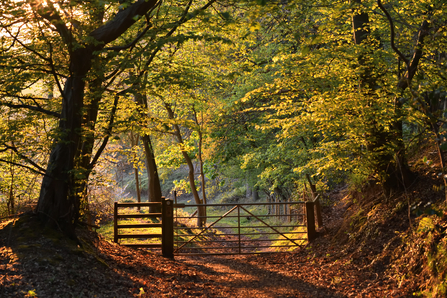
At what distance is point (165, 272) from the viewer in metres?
7.20

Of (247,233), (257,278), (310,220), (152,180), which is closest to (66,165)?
(257,278)

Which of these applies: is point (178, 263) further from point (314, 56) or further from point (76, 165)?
point (314, 56)

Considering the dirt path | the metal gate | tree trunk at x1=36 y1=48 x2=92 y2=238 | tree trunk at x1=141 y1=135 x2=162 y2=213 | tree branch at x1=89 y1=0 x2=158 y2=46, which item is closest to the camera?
the dirt path

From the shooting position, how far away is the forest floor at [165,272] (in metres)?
5.00

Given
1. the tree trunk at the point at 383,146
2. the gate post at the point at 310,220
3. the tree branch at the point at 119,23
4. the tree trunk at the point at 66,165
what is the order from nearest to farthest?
the tree trunk at the point at 66,165 → the tree branch at the point at 119,23 → the tree trunk at the point at 383,146 → the gate post at the point at 310,220

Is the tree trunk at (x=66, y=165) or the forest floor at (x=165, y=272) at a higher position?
the tree trunk at (x=66, y=165)

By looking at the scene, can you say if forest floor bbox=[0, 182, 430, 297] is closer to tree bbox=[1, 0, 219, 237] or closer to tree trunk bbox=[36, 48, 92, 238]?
tree trunk bbox=[36, 48, 92, 238]

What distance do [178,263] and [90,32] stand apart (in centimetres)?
557

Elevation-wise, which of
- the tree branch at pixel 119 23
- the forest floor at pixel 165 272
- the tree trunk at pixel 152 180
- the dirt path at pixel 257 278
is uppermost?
the tree branch at pixel 119 23

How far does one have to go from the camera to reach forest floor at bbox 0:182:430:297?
5.00 m

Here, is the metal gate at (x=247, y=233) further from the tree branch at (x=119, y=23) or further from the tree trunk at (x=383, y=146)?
the tree branch at (x=119, y=23)

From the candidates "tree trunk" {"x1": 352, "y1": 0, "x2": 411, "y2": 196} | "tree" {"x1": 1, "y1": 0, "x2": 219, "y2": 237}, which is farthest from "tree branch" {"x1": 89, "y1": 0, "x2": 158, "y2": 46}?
"tree trunk" {"x1": 352, "y1": 0, "x2": 411, "y2": 196}

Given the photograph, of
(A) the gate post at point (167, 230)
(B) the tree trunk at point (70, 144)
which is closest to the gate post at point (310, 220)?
(A) the gate post at point (167, 230)

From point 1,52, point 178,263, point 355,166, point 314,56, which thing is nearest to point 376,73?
point 314,56
